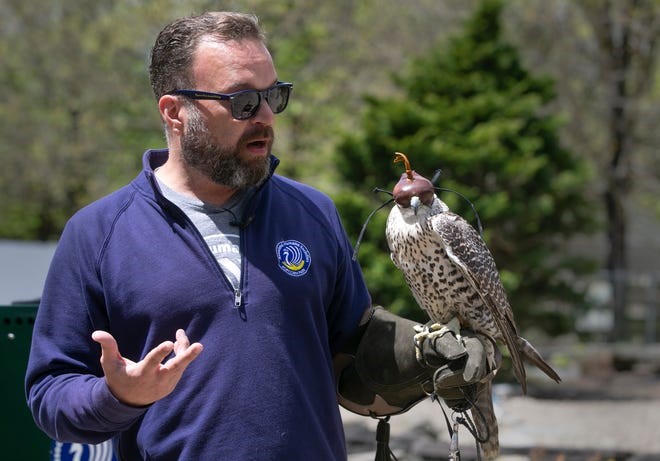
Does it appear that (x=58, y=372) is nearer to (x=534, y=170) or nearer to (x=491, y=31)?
(x=534, y=170)

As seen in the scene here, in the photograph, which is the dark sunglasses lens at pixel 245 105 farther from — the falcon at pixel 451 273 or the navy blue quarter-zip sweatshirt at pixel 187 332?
the falcon at pixel 451 273

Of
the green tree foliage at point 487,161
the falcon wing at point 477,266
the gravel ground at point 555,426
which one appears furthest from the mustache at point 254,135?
the green tree foliage at point 487,161

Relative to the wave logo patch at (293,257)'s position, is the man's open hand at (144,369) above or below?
below

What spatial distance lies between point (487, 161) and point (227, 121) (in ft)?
25.7

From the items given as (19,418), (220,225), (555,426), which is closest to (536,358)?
(220,225)

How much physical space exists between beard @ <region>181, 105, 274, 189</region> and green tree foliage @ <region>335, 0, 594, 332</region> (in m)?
6.68

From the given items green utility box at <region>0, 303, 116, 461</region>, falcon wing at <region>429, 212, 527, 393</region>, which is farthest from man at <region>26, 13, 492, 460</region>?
green utility box at <region>0, 303, 116, 461</region>

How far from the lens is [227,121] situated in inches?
91.7

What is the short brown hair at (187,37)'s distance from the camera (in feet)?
7.75

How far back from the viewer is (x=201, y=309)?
221 cm

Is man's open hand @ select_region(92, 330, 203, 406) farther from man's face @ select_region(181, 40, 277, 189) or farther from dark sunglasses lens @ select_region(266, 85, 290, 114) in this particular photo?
dark sunglasses lens @ select_region(266, 85, 290, 114)

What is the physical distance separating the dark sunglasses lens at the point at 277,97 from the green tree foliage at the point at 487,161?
21.5 ft

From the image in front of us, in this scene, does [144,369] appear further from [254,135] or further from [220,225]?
[254,135]

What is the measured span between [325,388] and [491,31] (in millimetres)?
9406
